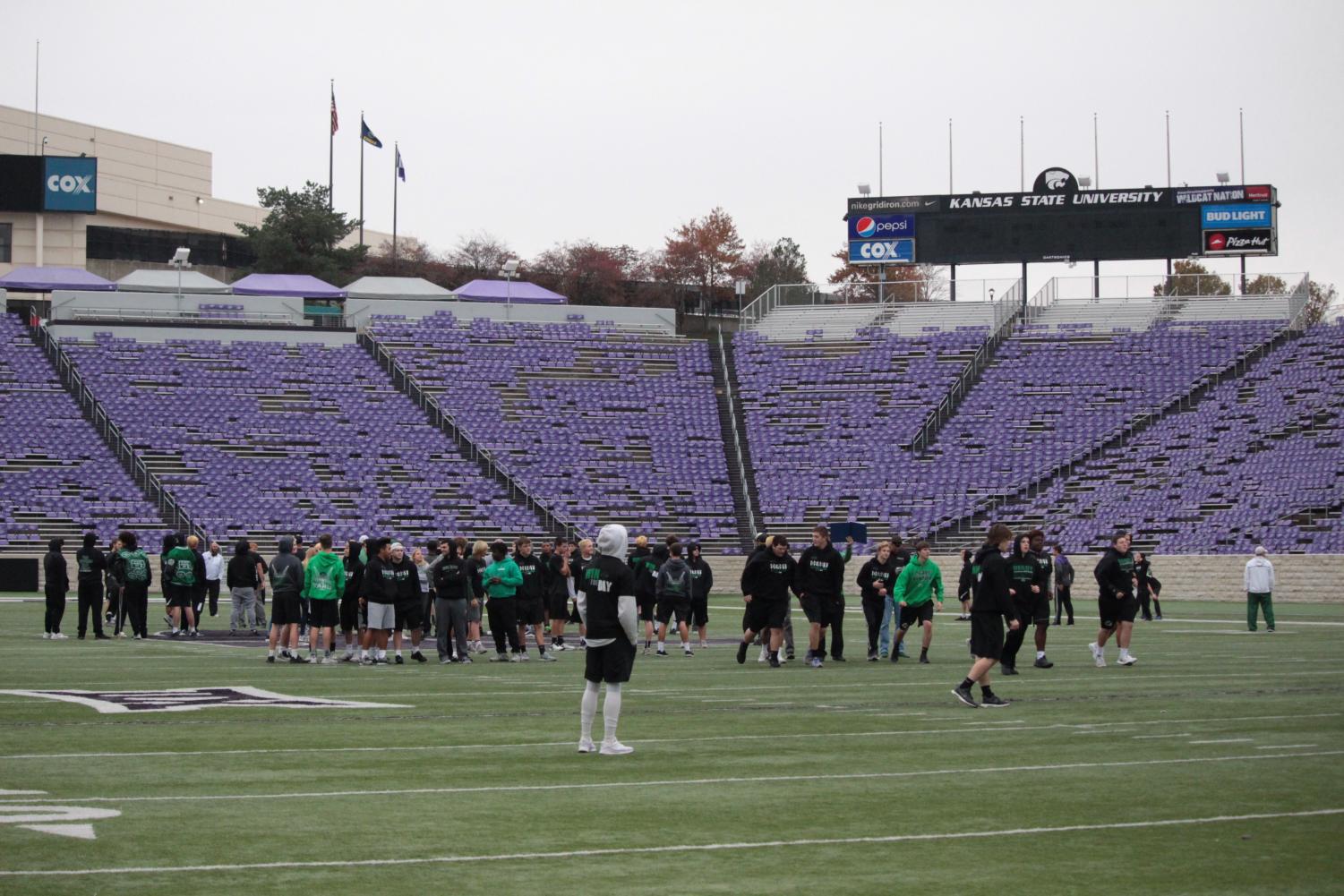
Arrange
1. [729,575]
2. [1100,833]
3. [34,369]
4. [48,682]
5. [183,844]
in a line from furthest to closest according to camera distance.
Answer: [34,369] → [729,575] → [48,682] → [1100,833] → [183,844]

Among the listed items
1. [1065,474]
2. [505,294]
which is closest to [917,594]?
[1065,474]

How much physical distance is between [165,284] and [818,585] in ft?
159

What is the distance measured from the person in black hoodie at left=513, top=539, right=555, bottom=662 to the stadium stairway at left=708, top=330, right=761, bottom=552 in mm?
28138

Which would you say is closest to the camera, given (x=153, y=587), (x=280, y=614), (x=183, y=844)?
(x=183, y=844)

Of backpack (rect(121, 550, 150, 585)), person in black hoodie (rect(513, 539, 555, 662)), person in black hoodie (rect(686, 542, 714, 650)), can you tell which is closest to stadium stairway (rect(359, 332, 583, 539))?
backpack (rect(121, 550, 150, 585))

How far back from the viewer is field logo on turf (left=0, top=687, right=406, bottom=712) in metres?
16.0

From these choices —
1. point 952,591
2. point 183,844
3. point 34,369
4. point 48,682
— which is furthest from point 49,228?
point 183,844

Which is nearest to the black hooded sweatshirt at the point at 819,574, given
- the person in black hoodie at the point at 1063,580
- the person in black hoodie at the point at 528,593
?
the person in black hoodie at the point at 528,593

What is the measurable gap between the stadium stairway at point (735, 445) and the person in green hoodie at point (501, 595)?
28257mm

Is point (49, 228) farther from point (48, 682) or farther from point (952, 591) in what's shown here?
point (48, 682)

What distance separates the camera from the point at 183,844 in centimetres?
864

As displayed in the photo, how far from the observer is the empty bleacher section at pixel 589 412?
176 ft

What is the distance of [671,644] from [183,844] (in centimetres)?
1865

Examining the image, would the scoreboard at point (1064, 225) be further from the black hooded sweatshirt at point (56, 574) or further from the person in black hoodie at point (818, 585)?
the person in black hoodie at point (818, 585)
